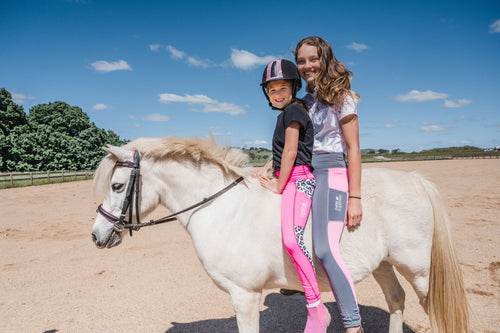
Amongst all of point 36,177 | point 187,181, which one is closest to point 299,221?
point 187,181

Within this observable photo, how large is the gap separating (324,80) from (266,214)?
1293mm

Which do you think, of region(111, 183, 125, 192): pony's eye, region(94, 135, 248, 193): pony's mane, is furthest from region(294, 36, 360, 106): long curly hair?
region(111, 183, 125, 192): pony's eye

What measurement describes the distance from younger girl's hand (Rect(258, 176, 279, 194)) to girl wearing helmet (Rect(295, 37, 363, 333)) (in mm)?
377

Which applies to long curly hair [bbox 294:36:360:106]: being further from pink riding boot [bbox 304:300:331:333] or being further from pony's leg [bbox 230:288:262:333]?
pony's leg [bbox 230:288:262:333]

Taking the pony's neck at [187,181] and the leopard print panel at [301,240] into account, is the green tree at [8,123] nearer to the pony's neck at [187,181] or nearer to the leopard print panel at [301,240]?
the pony's neck at [187,181]

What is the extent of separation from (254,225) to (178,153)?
3.29 ft

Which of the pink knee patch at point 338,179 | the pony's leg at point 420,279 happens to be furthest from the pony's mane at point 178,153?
the pony's leg at point 420,279

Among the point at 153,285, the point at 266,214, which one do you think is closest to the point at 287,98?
the point at 266,214

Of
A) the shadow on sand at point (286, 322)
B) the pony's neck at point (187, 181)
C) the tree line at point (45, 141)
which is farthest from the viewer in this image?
the tree line at point (45, 141)

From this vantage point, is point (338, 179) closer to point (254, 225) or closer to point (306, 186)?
point (306, 186)

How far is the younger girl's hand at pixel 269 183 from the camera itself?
8.05 ft

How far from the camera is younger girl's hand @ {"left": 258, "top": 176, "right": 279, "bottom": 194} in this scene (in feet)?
8.05

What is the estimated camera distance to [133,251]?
6.83 metres

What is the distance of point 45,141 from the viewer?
32.4 m
